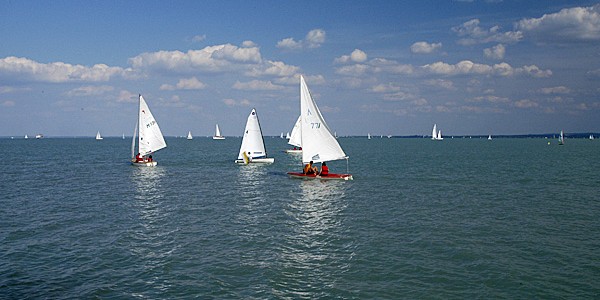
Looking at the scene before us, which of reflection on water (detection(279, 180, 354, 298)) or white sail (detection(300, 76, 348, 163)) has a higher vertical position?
white sail (detection(300, 76, 348, 163))

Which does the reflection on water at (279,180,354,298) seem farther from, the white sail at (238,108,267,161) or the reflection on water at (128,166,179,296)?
the white sail at (238,108,267,161)

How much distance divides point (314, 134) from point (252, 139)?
2315 cm

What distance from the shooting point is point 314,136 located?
5225 cm

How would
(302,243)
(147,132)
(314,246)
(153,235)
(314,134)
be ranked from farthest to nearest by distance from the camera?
(147,132), (314,134), (153,235), (302,243), (314,246)

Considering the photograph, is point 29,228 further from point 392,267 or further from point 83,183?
point 83,183

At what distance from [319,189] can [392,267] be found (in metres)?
26.4

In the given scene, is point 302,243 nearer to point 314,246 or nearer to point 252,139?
point 314,246

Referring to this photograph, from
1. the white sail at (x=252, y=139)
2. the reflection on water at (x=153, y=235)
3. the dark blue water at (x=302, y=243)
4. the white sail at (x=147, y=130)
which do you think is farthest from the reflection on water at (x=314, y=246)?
the white sail at (x=147, y=130)

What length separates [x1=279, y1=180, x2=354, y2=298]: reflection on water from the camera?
18.8 metres

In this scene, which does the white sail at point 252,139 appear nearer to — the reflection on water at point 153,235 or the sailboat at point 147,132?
the sailboat at point 147,132

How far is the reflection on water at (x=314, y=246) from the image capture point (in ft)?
61.8

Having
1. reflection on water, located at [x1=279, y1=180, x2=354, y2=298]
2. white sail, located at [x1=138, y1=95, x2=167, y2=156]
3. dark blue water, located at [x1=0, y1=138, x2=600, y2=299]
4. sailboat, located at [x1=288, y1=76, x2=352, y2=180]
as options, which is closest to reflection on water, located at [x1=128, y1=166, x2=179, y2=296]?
dark blue water, located at [x1=0, y1=138, x2=600, y2=299]

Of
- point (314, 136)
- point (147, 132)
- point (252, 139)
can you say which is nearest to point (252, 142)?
point (252, 139)

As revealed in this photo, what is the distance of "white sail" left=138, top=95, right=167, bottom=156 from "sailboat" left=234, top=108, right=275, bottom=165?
12.6 meters
